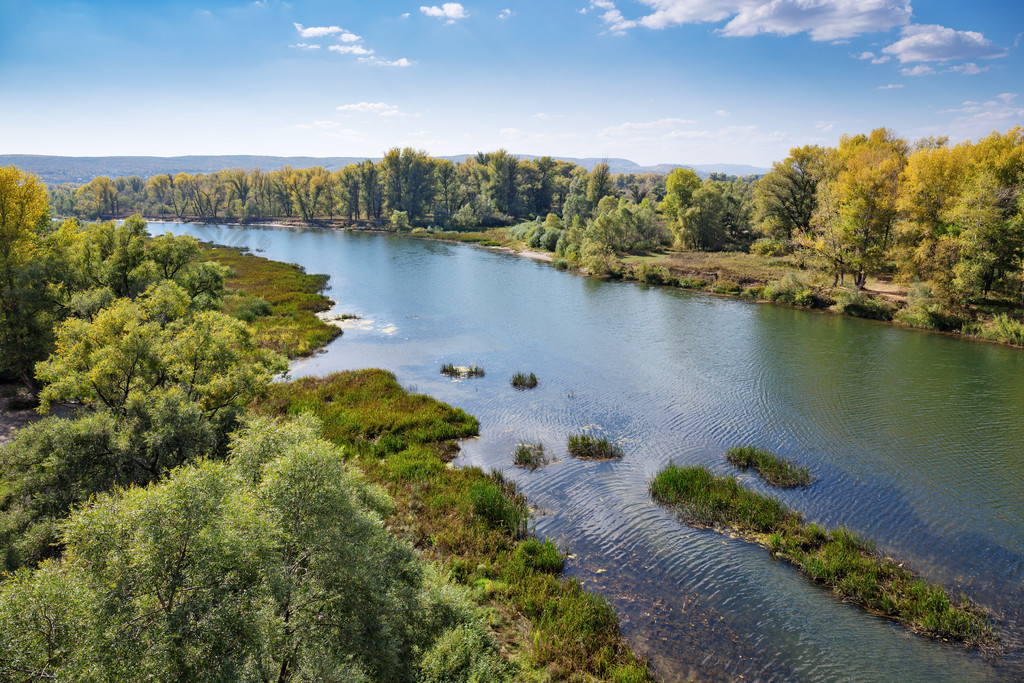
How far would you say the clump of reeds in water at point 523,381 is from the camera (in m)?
27.9

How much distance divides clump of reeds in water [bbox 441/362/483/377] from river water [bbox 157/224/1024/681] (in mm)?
751

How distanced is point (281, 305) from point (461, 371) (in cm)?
2360

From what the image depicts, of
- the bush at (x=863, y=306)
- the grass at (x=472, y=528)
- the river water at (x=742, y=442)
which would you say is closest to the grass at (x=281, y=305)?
the river water at (x=742, y=442)

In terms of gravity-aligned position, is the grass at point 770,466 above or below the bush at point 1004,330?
below

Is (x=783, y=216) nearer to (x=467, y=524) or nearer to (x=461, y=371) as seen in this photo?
(x=461, y=371)

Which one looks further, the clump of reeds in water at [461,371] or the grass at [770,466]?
the clump of reeds in water at [461,371]

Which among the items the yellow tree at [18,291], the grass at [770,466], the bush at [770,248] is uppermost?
the bush at [770,248]

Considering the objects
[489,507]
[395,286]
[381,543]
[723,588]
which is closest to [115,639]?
[381,543]

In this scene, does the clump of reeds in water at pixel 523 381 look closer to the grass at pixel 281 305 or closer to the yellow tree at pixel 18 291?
the grass at pixel 281 305

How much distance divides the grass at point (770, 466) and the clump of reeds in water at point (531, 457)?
7.58m

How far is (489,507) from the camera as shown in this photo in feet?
54.0

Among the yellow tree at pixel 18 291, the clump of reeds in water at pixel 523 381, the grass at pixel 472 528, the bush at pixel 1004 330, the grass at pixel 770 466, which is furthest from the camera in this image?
the bush at pixel 1004 330

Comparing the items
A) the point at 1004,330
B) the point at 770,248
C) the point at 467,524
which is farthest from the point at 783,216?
the point at 467,524

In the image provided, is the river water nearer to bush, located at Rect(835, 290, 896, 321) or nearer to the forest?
bush, located at Rect(835, 290, 896, 321)
